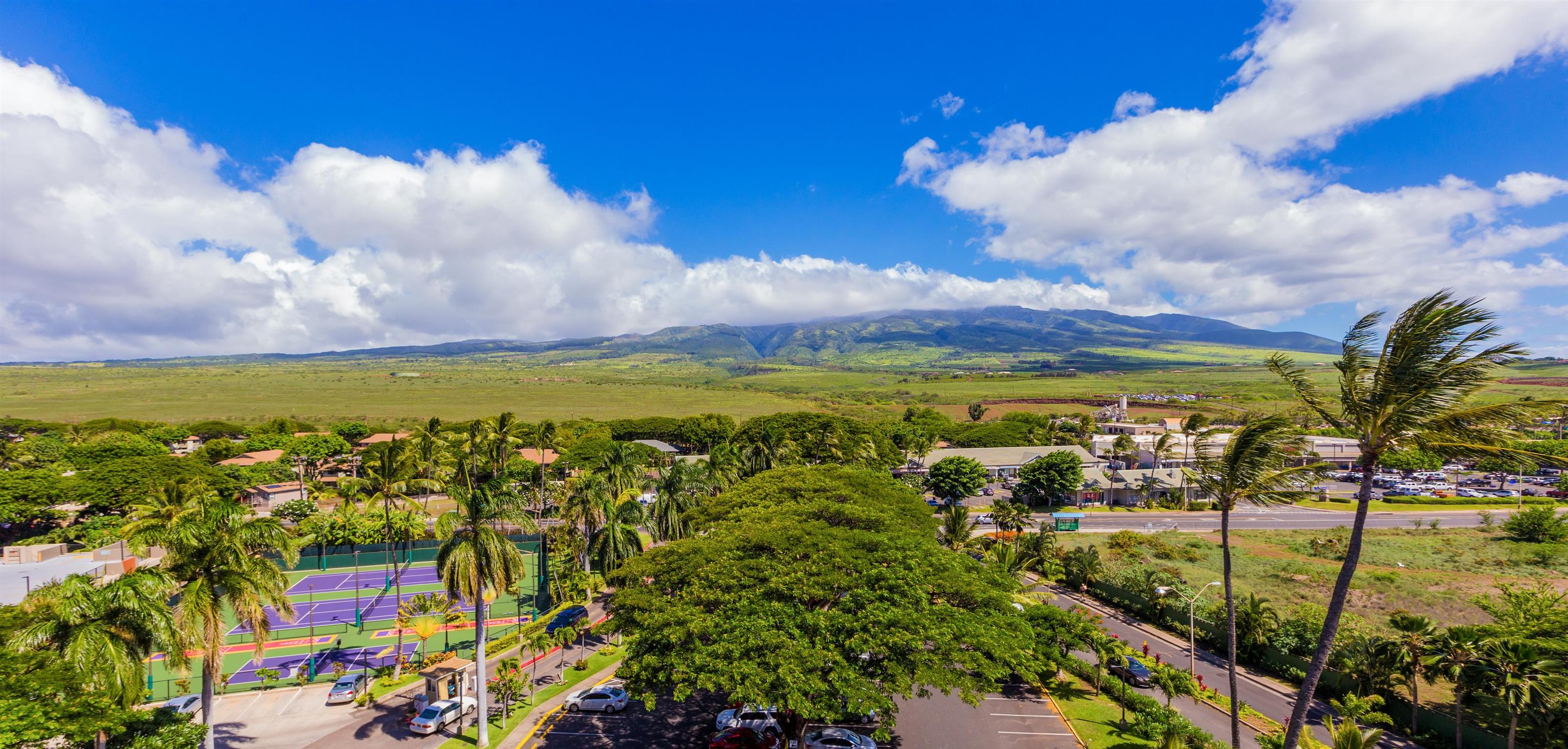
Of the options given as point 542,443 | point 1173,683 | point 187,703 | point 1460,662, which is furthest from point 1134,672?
point 542,443

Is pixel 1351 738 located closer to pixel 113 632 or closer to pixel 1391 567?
pixel 113 632

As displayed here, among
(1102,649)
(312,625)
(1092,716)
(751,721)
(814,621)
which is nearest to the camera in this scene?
(814,621)

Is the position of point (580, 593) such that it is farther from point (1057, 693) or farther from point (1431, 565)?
point (1431, 565)

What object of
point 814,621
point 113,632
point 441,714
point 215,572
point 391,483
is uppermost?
point 215,572

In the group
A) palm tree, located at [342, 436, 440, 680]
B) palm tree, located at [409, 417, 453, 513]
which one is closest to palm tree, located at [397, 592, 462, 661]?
palm tree, located at [342, 436, 440, 680]

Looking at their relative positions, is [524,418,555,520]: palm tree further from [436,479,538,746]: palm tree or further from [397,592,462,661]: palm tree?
[436,479,538,746]: palm tree

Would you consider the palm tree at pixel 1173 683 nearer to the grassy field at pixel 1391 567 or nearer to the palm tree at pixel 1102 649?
the palm tree at pixel 1102 649

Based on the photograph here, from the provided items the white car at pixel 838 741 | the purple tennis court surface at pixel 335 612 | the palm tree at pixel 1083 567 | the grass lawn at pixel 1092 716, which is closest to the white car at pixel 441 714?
the white car at pixel 838 741
